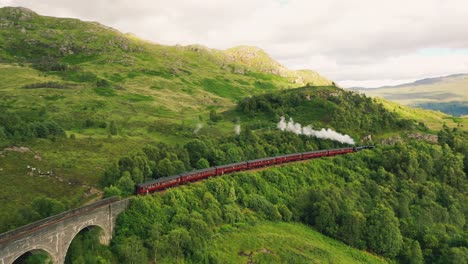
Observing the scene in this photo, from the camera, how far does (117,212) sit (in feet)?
160

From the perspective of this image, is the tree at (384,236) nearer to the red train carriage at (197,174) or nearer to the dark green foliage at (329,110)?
the red train carriage at (197,174)

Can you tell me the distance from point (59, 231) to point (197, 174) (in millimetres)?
25169

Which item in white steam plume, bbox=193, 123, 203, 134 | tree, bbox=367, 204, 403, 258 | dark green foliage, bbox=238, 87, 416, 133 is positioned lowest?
tree, bbox=367, 204, 403, 258

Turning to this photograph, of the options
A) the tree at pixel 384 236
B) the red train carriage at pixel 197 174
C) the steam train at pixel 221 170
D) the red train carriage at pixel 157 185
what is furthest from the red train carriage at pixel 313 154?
the red train carriage at pixel 157 185

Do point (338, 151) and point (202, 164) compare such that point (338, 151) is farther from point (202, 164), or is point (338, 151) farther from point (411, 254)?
point (202, 164)

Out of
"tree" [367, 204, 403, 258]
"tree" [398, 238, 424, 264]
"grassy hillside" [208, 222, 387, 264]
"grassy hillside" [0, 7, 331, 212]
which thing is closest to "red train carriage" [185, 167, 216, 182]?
"grassy hillside" [208, 222, 387, 264]

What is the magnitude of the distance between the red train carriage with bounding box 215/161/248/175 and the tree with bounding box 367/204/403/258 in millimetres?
25193

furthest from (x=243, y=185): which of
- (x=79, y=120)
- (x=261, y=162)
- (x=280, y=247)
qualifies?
(x=79, y=120)

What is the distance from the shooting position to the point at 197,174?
61656mm

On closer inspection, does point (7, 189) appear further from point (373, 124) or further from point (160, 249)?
point (373, 124)

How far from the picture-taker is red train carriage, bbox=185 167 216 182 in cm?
5962

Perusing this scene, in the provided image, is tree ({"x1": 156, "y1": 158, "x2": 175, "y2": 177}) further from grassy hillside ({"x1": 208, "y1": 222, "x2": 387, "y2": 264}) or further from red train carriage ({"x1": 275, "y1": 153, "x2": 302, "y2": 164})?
red train carriage ({"x1": 275, "y1": 153, "x2": 302, "y2": 164})

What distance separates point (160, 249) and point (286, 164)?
40.1 metres

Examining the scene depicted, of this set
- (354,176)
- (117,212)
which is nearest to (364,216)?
(354,176)
